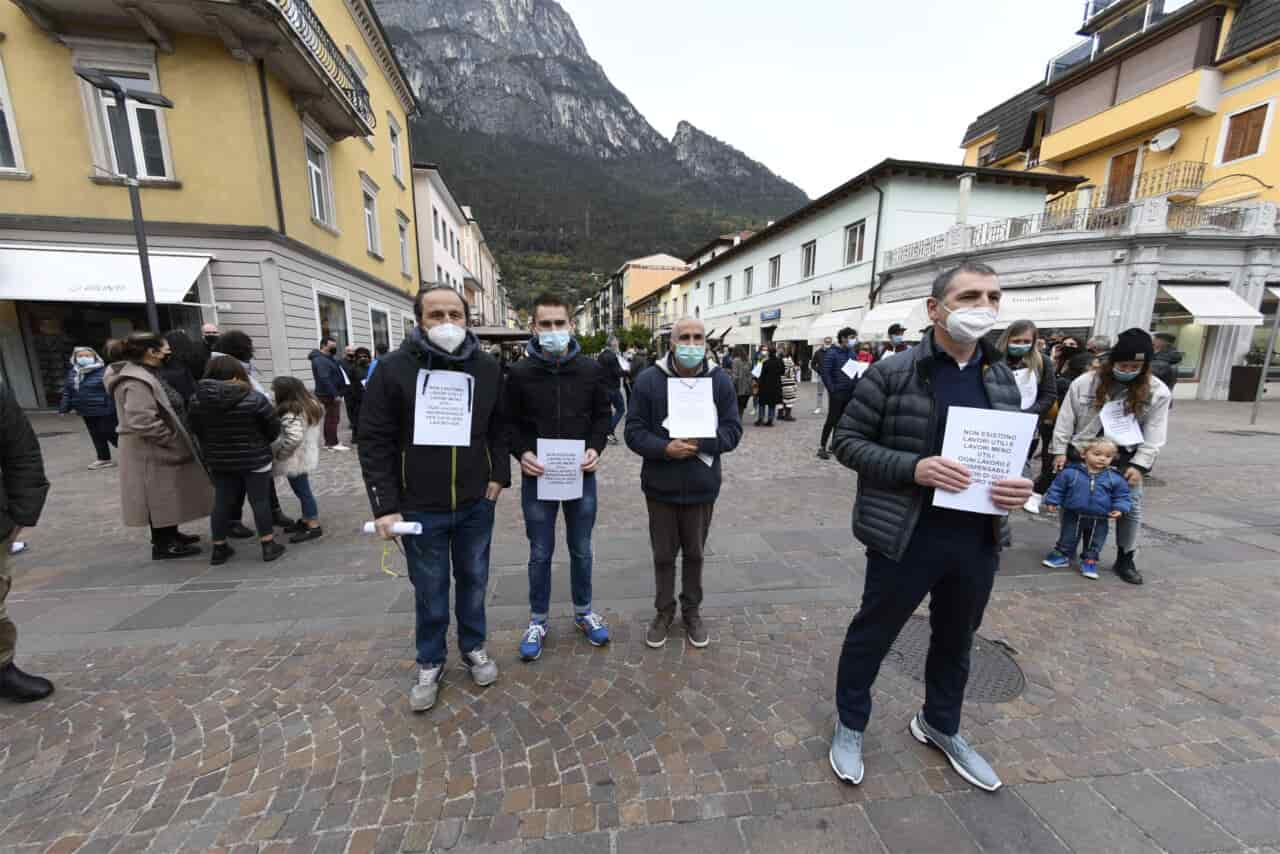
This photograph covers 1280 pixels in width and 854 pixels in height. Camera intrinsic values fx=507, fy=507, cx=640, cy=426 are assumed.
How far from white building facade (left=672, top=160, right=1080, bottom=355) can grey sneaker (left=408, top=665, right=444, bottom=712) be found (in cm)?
1552

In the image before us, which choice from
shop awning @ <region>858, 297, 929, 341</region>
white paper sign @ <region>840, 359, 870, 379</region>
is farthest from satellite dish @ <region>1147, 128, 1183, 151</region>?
white paper sign @ <region>840, 359, 870, 379</region>

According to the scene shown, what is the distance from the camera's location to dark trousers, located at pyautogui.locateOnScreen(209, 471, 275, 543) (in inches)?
174

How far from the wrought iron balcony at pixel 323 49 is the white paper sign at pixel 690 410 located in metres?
12.8

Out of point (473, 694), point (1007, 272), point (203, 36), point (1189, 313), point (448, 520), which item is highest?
point (203, 36)

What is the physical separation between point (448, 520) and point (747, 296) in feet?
103

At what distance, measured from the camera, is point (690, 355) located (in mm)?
3076

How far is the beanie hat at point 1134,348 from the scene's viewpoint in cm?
389

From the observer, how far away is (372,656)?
312cm

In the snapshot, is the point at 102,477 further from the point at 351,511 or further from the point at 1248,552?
the point at 1248,552

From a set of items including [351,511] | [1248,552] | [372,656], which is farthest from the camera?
[351,511]

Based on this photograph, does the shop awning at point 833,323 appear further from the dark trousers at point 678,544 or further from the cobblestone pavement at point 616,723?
the dark trousers at point 678,544

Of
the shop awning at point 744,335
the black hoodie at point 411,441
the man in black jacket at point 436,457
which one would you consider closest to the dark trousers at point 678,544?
the man in black jacket at point 436,457

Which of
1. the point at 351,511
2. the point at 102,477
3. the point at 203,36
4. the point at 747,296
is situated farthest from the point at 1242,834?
the point at 747,296

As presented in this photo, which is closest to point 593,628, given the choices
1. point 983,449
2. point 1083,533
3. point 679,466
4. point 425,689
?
point 425,689
